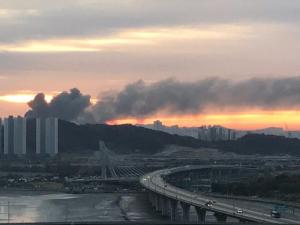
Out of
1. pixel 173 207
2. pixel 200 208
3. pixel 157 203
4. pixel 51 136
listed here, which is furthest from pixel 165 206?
pixel 51 136

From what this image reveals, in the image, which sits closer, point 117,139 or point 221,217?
point 221,217

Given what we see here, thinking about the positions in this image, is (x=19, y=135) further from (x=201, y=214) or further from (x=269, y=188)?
(x=201, y=214)

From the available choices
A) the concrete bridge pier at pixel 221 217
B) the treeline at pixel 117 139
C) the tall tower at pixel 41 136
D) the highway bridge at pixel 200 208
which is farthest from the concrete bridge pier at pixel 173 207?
the treeline at pixel 117 139

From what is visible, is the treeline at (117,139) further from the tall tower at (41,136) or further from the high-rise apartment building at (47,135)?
the tall tower at (41,136)

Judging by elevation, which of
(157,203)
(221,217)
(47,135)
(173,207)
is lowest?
(157,203)

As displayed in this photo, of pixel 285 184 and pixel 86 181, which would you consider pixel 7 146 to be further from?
pixel 285 184

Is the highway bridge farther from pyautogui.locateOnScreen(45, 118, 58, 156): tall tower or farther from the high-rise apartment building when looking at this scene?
the high-rise apartment building

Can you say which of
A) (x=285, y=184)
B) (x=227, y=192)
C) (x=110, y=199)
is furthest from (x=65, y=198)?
(x=285, y=184)
